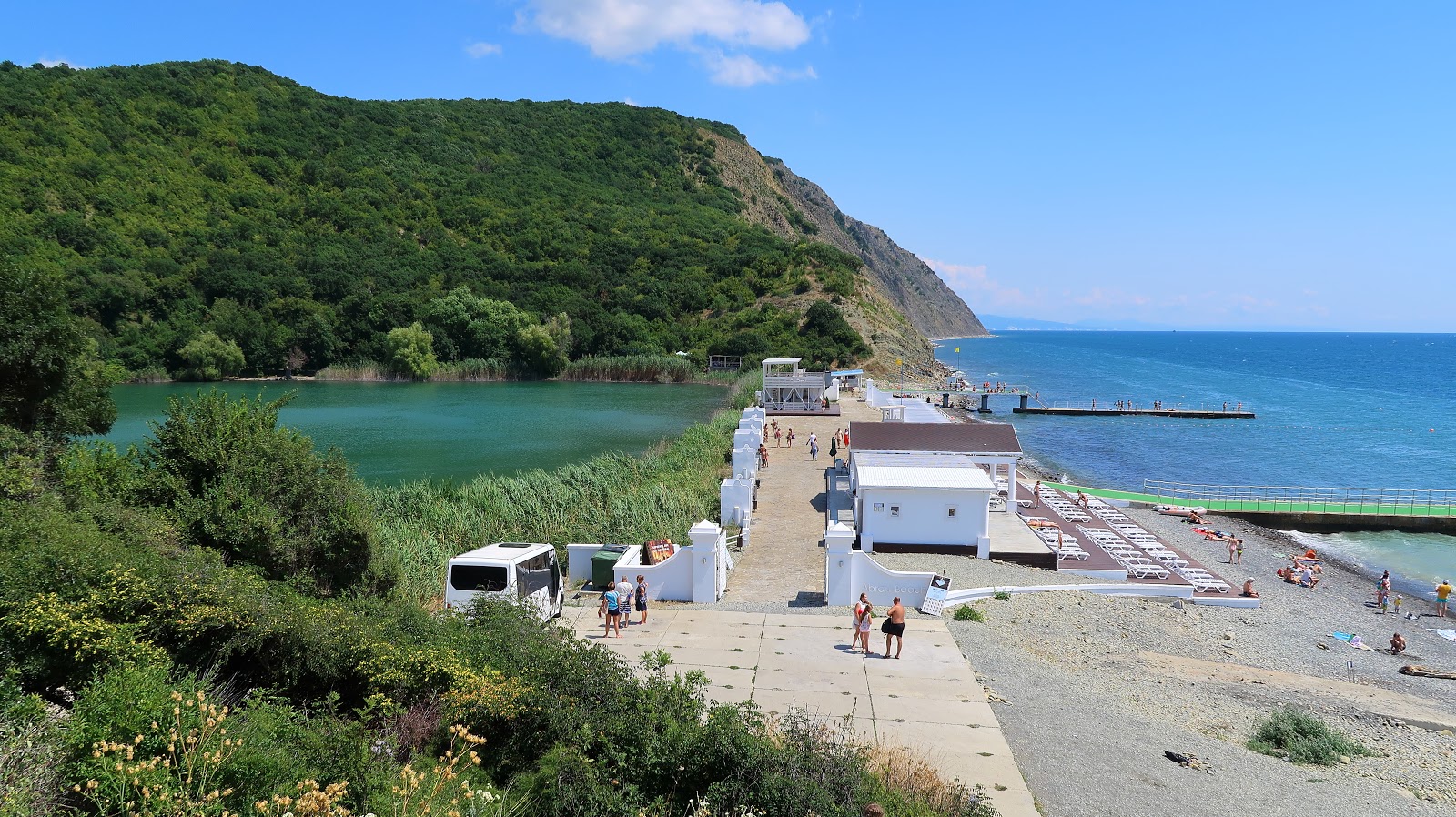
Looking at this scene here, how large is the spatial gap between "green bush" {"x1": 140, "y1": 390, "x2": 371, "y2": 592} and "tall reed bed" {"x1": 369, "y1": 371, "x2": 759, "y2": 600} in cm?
129

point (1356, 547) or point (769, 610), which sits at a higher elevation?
point (769, 610)

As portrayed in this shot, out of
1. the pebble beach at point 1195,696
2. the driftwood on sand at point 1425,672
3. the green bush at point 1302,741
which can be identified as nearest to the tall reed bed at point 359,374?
the pebble beach at point 1195,696

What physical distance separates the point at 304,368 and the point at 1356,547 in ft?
264

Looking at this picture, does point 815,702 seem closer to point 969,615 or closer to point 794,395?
point 969,615

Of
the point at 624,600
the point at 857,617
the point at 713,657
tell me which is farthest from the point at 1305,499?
the point at 624,600

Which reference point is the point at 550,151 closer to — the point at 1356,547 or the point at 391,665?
the point at 1356,547

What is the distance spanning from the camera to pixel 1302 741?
9648 mm

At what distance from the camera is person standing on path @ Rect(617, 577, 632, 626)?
12.7 m

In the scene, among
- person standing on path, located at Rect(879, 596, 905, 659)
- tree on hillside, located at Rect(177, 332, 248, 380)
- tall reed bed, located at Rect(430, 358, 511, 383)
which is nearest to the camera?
person standing on path, located at Rect(879, 596, 905, 659)

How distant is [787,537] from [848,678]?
9.03m

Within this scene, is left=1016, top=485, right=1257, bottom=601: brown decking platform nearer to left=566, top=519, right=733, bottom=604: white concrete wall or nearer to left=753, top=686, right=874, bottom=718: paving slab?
left=566, top=519, right=733, bottom=604: white concrete wall

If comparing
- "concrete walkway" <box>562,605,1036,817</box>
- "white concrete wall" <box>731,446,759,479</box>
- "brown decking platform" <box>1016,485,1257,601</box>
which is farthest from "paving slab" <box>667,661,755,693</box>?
"white concrete wall" <box>731,446,759,479</box>

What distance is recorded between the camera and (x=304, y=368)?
77438 mm

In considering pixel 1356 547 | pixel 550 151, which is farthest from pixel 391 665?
pixel 550 151
